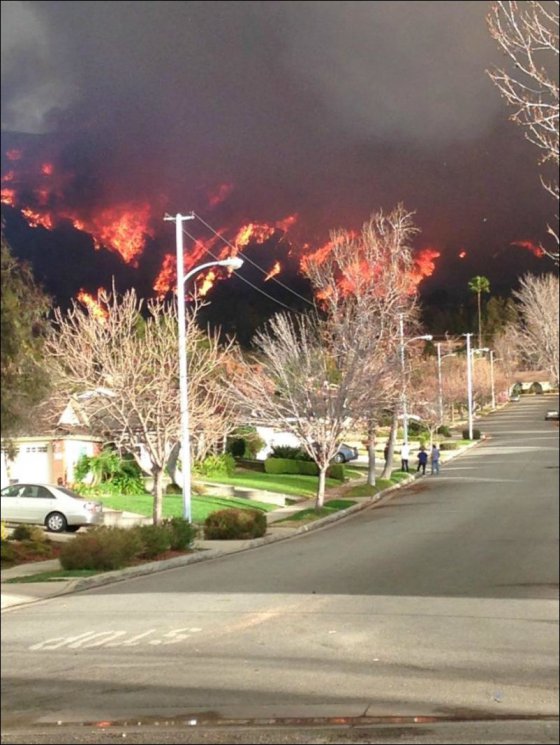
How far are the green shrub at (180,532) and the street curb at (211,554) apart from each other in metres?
0.15

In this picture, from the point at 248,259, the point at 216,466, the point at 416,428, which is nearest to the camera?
the point at 416,428

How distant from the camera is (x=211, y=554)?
35.1 ft

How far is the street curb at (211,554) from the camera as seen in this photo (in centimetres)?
547

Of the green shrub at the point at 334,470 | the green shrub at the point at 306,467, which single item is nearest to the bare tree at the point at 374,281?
the green shrub at the point at 334,470

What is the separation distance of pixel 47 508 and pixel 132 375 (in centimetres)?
408

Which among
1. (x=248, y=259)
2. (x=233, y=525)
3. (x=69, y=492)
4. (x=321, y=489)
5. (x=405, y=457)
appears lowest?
(x=233, y=525)

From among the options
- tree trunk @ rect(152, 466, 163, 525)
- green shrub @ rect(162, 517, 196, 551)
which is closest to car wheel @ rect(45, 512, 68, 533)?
tree trunk @ rect(152, 466, 163, 525)

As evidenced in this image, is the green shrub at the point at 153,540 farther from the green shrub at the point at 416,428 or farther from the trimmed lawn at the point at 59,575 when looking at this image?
the green shrub at the point at 416,428

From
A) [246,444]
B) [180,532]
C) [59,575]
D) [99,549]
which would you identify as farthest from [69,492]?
[246,444]

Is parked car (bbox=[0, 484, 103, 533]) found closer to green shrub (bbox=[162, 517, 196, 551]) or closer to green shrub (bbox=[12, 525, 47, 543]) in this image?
green shrub (bbox=[12, 525, 47, 543])

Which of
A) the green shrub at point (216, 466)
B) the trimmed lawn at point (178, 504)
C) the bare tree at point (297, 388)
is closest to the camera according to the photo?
the trimmed lawn at point (178, 504)

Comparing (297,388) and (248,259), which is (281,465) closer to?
(297,388)

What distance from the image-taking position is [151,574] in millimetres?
8109

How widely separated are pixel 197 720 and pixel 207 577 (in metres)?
4.36
